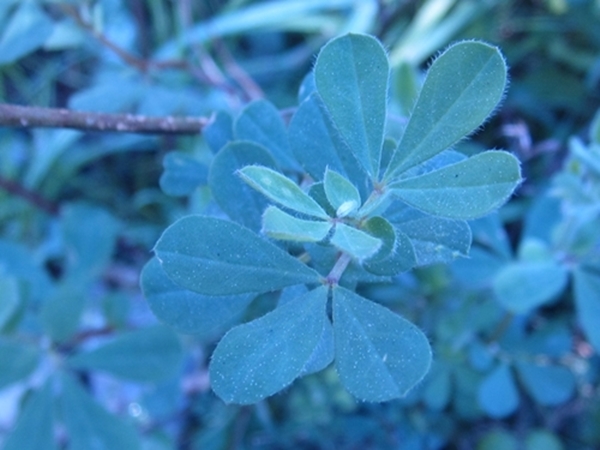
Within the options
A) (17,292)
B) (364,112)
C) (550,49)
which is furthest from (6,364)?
(550,49)

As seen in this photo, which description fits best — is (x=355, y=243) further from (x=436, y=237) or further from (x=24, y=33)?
(x=24, y=33)

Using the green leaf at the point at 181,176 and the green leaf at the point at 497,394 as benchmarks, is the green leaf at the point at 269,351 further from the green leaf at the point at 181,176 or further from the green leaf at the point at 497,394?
the green leaf at the point at 497,394

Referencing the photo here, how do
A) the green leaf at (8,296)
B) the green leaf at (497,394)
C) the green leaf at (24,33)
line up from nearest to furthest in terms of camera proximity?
the green leaf at (24,33)
the green leaf at (8,296)
the green leaf at (497,394)

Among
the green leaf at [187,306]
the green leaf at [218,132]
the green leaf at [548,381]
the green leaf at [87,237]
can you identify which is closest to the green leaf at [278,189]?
the green leaf at [187,306]

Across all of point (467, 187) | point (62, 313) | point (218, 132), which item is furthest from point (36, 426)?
point (467, 187)

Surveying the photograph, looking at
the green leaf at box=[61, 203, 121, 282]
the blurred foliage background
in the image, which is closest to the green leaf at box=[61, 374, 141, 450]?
Answer: the blurred foliage background

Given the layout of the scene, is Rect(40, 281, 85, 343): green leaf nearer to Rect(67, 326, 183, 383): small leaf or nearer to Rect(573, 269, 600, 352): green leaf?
Rect(67, 326, 183, 383): small leaf
